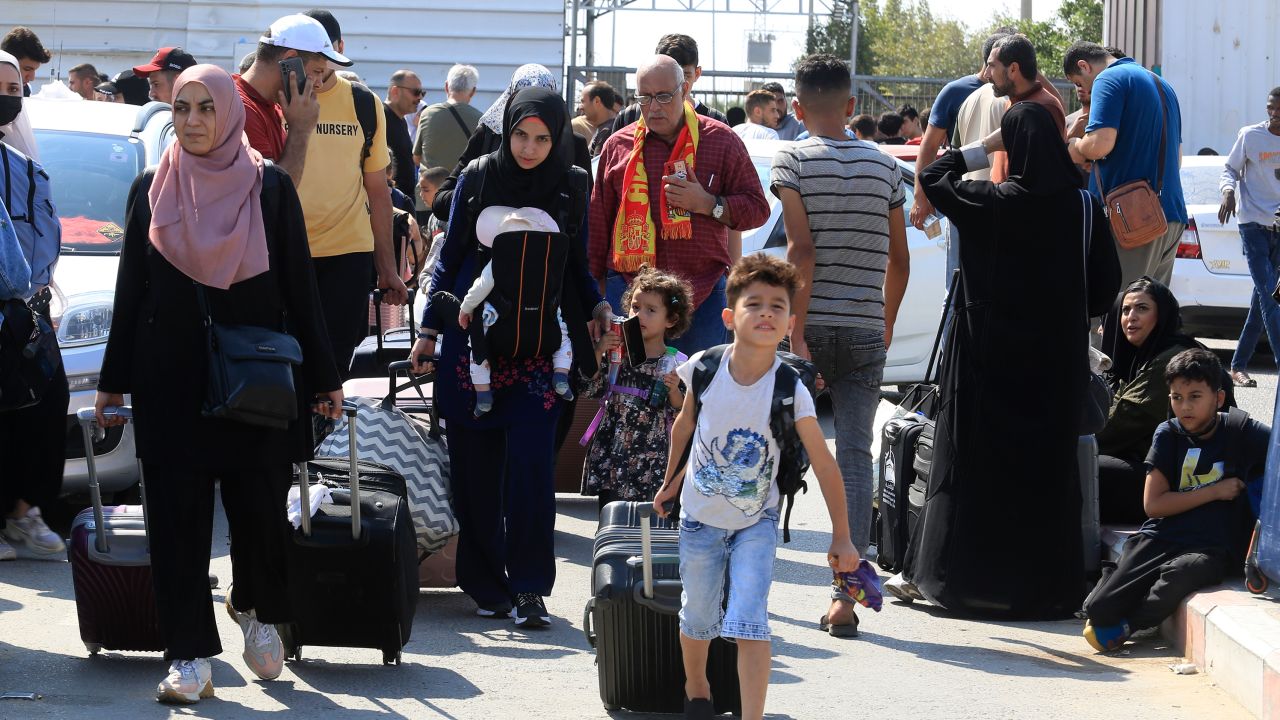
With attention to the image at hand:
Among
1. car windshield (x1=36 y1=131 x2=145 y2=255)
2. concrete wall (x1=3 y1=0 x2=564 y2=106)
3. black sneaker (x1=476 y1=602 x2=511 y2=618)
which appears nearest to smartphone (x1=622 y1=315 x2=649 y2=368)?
black sneaker (x1=476 y1=602 x2=511 y2=618)

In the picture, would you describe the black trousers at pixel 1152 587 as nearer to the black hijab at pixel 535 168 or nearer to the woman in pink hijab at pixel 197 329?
the black hijab at pixel 535 168

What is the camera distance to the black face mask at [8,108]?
21.8 ft

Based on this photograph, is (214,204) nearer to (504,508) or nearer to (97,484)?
(97,484)

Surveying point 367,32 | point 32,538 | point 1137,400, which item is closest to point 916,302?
point 1137,400

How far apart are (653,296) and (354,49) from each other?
15340mm

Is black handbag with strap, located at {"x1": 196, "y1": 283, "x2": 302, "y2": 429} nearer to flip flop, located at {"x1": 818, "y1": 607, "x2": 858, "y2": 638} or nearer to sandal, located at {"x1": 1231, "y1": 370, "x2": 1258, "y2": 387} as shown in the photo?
flip flop, located at {"x1": 818, "y1": 607, "x2": 858, "y2": 638}

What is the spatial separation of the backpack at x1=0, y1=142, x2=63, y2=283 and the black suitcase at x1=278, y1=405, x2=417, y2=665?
1.58 meters

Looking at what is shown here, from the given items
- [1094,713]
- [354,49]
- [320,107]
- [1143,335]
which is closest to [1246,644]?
[1094,713]

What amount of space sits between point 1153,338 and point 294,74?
146 inches

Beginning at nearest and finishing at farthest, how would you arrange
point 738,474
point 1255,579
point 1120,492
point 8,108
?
point 738,474, point 1255,579, point 8,108, point 1120,492

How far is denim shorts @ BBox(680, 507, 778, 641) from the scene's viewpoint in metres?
4.77

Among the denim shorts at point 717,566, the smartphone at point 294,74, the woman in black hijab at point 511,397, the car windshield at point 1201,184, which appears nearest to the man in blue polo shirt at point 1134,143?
the woman in black hijab at point 511,397

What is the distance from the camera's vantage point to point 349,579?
5.56m

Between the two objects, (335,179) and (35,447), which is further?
(335,179)
